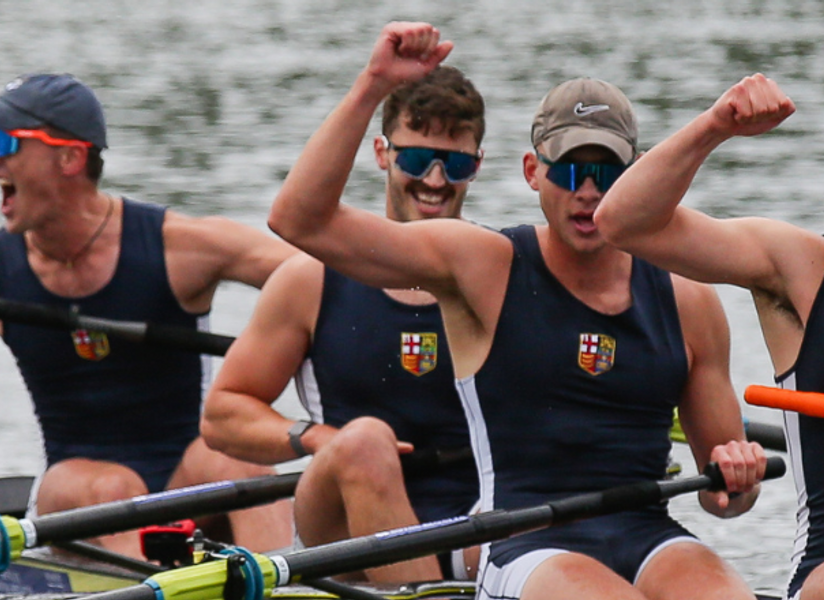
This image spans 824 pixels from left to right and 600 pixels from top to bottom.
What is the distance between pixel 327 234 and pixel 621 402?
26.1 inches

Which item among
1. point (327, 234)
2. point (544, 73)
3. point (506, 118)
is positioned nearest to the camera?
point (327, 234)

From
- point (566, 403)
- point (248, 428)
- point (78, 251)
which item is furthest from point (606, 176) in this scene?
point (78, 251)

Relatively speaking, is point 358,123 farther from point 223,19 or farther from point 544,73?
point 223,19

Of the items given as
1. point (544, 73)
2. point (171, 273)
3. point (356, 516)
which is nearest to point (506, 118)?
point (544, 73)

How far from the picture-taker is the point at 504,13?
690 inches

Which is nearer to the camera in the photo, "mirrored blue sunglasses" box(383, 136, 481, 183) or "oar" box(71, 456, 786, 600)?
"oar" box(71, 456, 786, 600)

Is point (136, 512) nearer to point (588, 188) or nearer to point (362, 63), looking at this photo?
point (588, 188)

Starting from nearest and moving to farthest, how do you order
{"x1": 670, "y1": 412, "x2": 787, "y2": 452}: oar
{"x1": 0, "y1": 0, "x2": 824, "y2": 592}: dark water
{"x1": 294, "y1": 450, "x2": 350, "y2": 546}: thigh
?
{"x1": 294, "y1": 450, "x2": 350, "y2": 546}: thigh < {"x1": 670, "y1": 412, "x2": 787, "y2": 452}: oar < {"x1": 0, "y1": 0, "x2": 824, "y2": 592}: dark water

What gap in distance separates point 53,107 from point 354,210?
1.48 m

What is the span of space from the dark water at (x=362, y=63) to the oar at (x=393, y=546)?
2255 millimetres

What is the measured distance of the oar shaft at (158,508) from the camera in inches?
143

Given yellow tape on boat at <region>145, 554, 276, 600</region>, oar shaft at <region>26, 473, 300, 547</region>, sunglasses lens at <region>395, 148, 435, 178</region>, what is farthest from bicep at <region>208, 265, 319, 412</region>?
yellow tape on boat at <region>145, 554, 276, 600</region>

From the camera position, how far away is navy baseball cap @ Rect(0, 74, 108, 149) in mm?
4750

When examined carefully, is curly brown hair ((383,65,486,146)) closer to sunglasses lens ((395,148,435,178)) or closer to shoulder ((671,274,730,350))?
sunglasses lens ((395,148,435,178))
